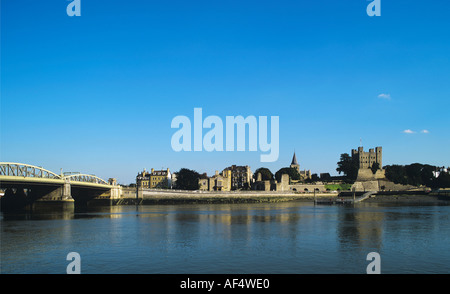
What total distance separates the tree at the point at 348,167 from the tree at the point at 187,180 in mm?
65155

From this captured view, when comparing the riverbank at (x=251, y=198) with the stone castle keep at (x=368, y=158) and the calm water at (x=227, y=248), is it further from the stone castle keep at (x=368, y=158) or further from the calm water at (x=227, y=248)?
the calm water at (x=227, y=248)

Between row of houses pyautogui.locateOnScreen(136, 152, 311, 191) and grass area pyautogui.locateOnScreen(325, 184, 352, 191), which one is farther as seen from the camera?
grass area pyautogui.locateOnScreen(325, 184, 352, 191)

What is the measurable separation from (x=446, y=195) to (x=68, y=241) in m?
122

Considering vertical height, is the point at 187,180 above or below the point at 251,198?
above

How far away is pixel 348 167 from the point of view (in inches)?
6314

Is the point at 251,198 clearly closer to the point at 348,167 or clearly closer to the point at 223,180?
the point at 223,180

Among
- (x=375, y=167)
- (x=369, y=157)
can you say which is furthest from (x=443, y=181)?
(x=369, y=157)

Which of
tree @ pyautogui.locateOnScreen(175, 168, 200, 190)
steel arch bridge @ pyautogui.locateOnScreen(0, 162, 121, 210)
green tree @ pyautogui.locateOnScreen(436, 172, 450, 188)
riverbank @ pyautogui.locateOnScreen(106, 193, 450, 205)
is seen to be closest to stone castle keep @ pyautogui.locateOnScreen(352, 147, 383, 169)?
green tree @ pyautogui.locateOnScreen(436, 172, 450, 188)

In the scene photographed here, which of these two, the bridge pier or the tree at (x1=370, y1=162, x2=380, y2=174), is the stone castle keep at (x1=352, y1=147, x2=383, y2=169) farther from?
the bridge pier

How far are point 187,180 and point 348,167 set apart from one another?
69759mm

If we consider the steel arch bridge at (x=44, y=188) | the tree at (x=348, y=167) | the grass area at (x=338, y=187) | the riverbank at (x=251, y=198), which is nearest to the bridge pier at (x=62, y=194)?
the steel arch bridge at (x=44, y=188)

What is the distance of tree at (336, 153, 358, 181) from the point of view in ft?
519

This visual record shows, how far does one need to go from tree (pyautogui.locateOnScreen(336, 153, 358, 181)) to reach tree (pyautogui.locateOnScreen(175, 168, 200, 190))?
65.2 m
